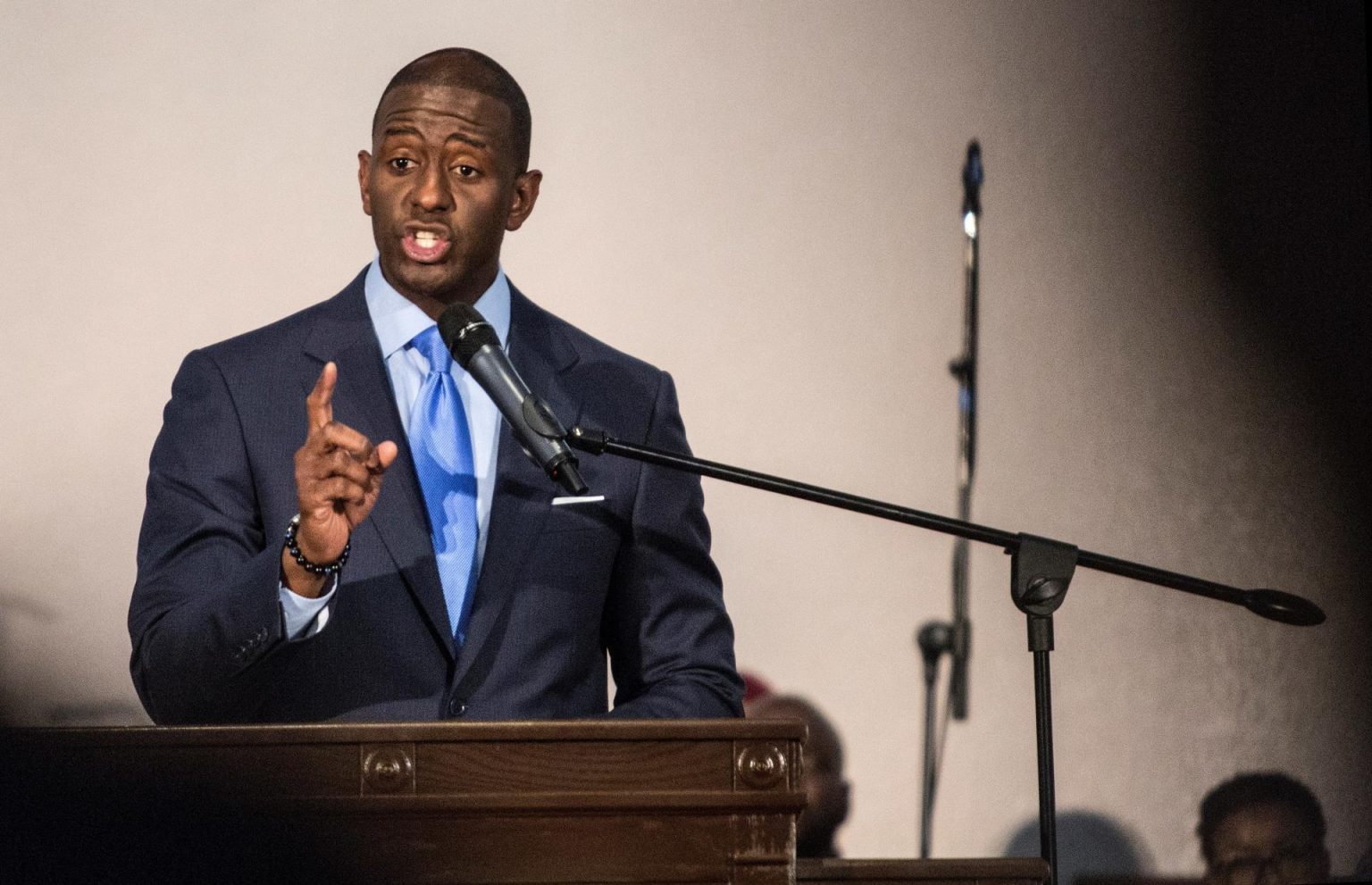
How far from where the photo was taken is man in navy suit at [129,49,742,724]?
7.31 ft

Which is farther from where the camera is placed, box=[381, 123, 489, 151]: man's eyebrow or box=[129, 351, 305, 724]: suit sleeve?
box=[381, 123, 489, 151]: man's eyebrow

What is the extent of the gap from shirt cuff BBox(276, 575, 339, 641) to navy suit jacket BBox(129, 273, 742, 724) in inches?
5.1

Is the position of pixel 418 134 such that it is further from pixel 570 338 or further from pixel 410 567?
pixel 410 567

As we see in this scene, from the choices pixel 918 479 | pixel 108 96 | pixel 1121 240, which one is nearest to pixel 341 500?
pixel 108 96

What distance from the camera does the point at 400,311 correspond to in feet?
8.31

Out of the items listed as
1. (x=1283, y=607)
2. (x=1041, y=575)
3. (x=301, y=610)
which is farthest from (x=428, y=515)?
(x=1283, y=607)

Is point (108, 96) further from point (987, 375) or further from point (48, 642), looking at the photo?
point (987, 375)

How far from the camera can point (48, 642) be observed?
2.88 meters

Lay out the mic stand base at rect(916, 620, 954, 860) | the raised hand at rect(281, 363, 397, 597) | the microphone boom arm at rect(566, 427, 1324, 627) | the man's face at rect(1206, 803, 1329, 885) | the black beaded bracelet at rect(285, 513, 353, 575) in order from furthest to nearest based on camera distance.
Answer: the man's face at rect(1206, 803, 1329, 885), the mic stand base at rect(916, 620, 954, 860), the microphone boom arm at rect(566, 427, 1324, 627), the black beaded bracelet at rect(285, 513, 353, 575), the raised hand at rect(281, 363, 397, 597)

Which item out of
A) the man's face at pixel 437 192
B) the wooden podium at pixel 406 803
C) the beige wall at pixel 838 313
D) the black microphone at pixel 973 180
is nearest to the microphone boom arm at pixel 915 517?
the wooden podium at pixel 406 803

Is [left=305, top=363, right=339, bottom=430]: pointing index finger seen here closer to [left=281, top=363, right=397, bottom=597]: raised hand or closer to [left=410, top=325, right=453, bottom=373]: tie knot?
[left=281, top=363, right=397, bottom=597]: raised hand

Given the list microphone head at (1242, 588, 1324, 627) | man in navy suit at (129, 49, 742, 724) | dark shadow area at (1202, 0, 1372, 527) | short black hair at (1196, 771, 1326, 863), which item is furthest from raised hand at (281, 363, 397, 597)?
dark shadow area at (1202, 0, 1372, 527)

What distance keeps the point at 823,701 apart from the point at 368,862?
1716 mm

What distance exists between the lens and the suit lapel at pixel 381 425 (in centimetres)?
230
